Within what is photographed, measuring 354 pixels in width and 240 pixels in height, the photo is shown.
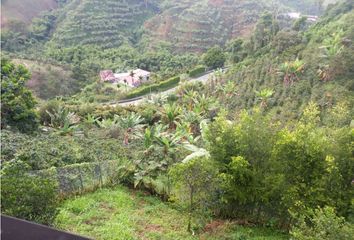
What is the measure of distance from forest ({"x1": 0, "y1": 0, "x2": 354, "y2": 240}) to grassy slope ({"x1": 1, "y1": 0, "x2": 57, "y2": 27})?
61.4 ft

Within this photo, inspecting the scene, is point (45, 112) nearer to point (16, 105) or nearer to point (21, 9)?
point (16, 105)

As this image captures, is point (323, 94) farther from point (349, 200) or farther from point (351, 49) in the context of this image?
point (349, 200)

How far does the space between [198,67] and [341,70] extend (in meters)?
21.9

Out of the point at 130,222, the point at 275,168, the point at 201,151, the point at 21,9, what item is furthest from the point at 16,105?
the point at 21,9

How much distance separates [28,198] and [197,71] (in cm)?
4049

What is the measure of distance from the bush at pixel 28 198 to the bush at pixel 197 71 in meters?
39.2

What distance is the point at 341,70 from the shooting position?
91.6ft

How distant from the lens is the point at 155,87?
42656 mm

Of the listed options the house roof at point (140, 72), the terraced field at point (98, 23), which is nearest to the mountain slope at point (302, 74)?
the house roof at point (140, 72)

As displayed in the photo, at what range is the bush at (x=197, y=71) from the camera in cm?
4695

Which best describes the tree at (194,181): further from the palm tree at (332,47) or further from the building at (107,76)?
the building at (107,76)

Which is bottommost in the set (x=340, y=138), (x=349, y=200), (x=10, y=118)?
(x=10, y=118)

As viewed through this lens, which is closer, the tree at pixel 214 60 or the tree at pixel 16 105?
the tree at pixel 16 105

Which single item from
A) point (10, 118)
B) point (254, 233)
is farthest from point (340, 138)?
point (10, 118)
